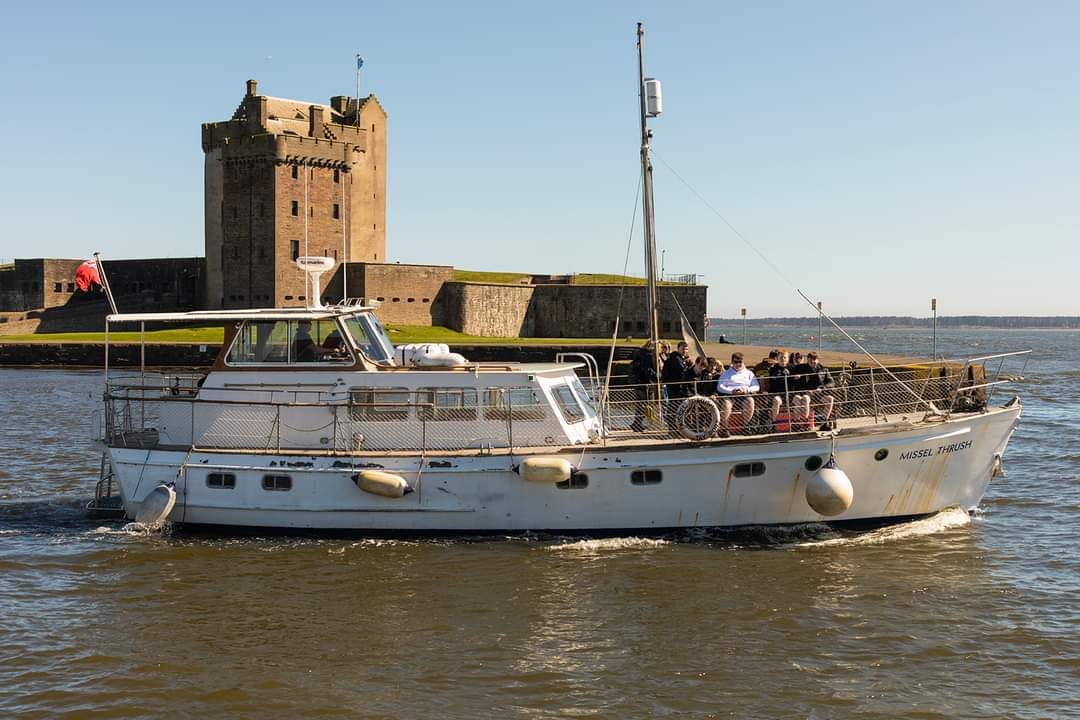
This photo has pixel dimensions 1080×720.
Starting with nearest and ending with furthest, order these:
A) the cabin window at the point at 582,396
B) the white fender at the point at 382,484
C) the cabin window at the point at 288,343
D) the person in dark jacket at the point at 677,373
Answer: the white fender at the point at 382,484 → the cabin window at the point at 288,343 → the cabin window at the point at 582,396 → the person in dark jacket at the point at 677,373

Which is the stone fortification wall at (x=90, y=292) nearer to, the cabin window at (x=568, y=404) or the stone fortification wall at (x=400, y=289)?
the stone fortification wall at (x=400, y=289)

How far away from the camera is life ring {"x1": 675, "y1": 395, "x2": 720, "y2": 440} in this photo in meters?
14.6

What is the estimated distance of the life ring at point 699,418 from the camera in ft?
48.1

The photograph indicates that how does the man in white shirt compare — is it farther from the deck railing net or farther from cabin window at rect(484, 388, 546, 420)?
cabin window at rect(484, 388, 546, 420)

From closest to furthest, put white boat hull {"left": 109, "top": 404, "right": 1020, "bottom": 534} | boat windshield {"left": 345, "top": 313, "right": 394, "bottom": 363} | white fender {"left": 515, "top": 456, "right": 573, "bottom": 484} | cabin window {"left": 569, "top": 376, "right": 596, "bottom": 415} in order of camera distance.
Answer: white fender {"left": 515, "top": 456, "right": 573, "bottom": 484}, white boat hull {"left": 109, "top": 404, "right": 1020, "bottom": 534}, boat windshield {"left": 345, "top": 313, "right": 394, "bottom": 363}, cabin window {"left": 569, "top": 376, "right": 596, "bottom": 415}

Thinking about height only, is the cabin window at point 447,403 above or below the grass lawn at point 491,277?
below

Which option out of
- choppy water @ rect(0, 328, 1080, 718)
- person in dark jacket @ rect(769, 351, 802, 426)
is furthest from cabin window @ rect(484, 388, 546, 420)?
person in dark jacket @ rect(769, 351, 802, 426)

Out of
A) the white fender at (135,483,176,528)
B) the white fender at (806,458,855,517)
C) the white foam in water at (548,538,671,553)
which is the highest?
the white fender at (806,458,855,517)

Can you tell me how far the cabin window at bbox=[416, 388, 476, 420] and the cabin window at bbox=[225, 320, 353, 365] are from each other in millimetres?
1332

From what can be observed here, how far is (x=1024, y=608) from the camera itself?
1266 centimetres

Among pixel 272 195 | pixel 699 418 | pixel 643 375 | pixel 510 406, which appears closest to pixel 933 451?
pixel 699 418

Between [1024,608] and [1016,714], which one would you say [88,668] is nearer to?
[1016,714]

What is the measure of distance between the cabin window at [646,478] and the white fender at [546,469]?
909 mm

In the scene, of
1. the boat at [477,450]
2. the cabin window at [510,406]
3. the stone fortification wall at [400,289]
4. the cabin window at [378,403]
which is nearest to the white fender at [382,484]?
the boat at [477,450]
